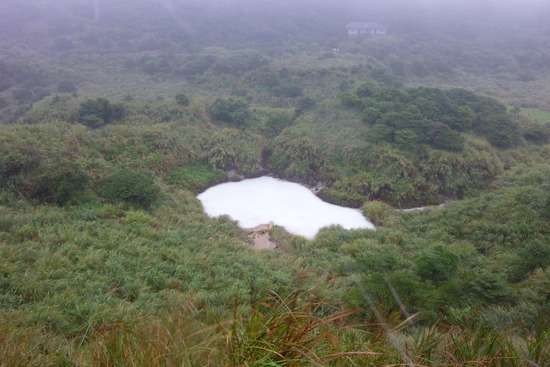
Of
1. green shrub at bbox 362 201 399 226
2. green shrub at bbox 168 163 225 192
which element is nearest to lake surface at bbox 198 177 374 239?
green shrub at bbox 362 201 399 226

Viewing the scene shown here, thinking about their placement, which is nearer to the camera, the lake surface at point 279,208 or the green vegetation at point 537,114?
the lake surface at point 279,208

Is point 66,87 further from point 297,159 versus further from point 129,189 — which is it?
point 129,189

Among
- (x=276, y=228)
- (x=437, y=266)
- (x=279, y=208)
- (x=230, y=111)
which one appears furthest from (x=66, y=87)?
(x=437, y=266)

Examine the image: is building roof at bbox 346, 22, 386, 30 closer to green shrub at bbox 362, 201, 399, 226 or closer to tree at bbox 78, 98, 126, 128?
tree at bbox 78, 98, 126, 128

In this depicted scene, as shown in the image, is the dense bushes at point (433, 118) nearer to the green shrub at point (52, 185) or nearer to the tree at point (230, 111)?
the tree at point (230, 111)

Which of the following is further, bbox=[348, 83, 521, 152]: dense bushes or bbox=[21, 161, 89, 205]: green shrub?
bbox=[348, 83, 521, 152]: dense bushes

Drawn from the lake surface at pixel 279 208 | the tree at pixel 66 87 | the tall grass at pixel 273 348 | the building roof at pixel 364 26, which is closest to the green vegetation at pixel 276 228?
the tall grass at pixel 273 348

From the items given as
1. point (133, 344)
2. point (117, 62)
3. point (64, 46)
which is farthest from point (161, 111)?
point (64, 46)
